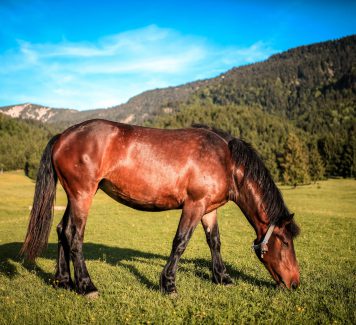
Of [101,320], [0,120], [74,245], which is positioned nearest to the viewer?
[101,320]

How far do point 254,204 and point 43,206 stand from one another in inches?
155

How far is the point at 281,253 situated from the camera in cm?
526

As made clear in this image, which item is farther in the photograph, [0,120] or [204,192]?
[0,120]

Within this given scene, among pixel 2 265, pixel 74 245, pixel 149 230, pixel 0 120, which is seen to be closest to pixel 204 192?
pixel 74 245

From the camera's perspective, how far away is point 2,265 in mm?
7641

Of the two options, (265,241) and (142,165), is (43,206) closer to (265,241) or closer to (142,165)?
(142,165)

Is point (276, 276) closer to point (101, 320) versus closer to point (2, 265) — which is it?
point (101, 320)

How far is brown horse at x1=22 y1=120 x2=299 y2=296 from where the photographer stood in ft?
16.9

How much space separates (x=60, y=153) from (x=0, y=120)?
177 metres

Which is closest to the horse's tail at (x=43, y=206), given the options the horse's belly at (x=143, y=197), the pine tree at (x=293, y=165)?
the horse's belly at (x=143, y=197)

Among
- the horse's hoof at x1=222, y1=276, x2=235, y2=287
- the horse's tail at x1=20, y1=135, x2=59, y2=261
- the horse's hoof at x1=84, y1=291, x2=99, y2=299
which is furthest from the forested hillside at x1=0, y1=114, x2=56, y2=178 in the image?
the horse's hoof at x1=222, y1=276, x2=235, y2=287

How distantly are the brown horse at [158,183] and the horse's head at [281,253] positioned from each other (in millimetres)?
16

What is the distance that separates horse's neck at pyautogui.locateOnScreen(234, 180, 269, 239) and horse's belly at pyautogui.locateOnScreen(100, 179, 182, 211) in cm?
124

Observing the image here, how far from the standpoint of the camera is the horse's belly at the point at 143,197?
17.0 feet
